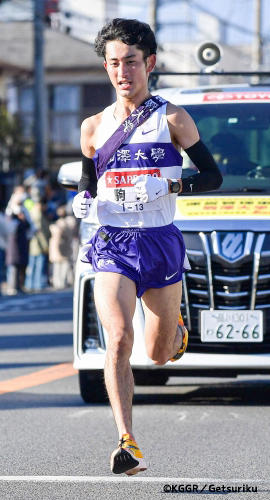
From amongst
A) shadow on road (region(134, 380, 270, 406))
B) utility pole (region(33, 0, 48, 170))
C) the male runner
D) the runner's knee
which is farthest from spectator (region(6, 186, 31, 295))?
the runner's knee

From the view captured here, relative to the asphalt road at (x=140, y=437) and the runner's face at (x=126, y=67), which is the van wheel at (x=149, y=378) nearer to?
the asphalt road at (x=140, y=437)

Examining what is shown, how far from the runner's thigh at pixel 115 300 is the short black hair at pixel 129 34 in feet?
3.47

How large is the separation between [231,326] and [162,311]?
2.16 meters

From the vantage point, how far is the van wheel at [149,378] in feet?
30.4

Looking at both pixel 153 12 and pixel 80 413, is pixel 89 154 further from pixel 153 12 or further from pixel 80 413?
pixel 153 12

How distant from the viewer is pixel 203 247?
851cm

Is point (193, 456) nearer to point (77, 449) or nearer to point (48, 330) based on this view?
point (77, 449)

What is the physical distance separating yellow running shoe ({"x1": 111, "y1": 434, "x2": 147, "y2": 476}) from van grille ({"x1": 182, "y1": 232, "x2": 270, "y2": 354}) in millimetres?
2906

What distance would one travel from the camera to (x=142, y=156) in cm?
627

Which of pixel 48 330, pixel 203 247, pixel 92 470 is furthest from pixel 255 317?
pixel 48 330

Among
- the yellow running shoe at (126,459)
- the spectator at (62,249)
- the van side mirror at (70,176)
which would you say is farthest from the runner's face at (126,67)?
the spectator at (62,249)

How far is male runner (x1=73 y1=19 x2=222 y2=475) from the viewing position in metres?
6.21

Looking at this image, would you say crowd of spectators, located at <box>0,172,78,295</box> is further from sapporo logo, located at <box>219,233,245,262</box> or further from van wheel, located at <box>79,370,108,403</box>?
sapporo logo, located at <box>219,233,245,262</box>

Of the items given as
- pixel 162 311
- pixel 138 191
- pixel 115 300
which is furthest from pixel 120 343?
pixel 138 191
